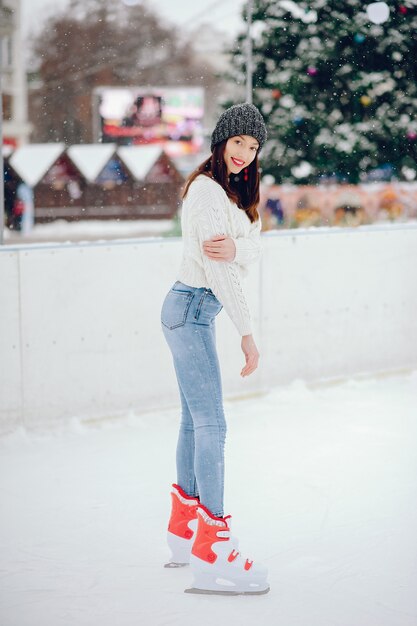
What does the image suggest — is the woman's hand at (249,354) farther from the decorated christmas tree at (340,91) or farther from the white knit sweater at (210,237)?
the decorated christmas tree at (340,91)

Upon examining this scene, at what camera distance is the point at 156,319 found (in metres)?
4.63

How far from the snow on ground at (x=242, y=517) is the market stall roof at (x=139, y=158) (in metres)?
1.84

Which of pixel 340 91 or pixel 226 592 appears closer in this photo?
pixel 226 592

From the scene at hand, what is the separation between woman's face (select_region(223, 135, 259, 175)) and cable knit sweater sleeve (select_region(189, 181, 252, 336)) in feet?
0.33

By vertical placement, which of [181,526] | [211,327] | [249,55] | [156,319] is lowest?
[181,526]

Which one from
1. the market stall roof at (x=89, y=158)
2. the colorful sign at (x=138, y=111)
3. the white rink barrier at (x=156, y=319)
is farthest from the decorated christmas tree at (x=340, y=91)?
the market stall roof at (x=89, y=158)

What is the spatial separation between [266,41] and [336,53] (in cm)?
63

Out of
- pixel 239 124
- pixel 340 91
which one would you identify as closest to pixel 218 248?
pixel 239 124

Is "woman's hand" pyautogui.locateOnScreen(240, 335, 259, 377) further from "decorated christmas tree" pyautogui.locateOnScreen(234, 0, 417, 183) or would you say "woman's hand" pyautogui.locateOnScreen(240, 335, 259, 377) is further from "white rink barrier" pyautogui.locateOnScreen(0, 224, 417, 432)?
"decorated christmas tree" pyautogui.locateOnScreen(234, 0, 417, 183)

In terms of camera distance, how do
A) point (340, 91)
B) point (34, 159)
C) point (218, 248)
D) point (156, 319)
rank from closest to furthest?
point (218, 248), point (156, 319), point (34, 159), point (340, 91)

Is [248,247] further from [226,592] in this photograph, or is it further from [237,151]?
[226,592]

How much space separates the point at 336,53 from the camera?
5973 mm

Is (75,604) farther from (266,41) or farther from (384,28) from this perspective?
(384,28)

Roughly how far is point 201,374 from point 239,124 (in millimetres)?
694
